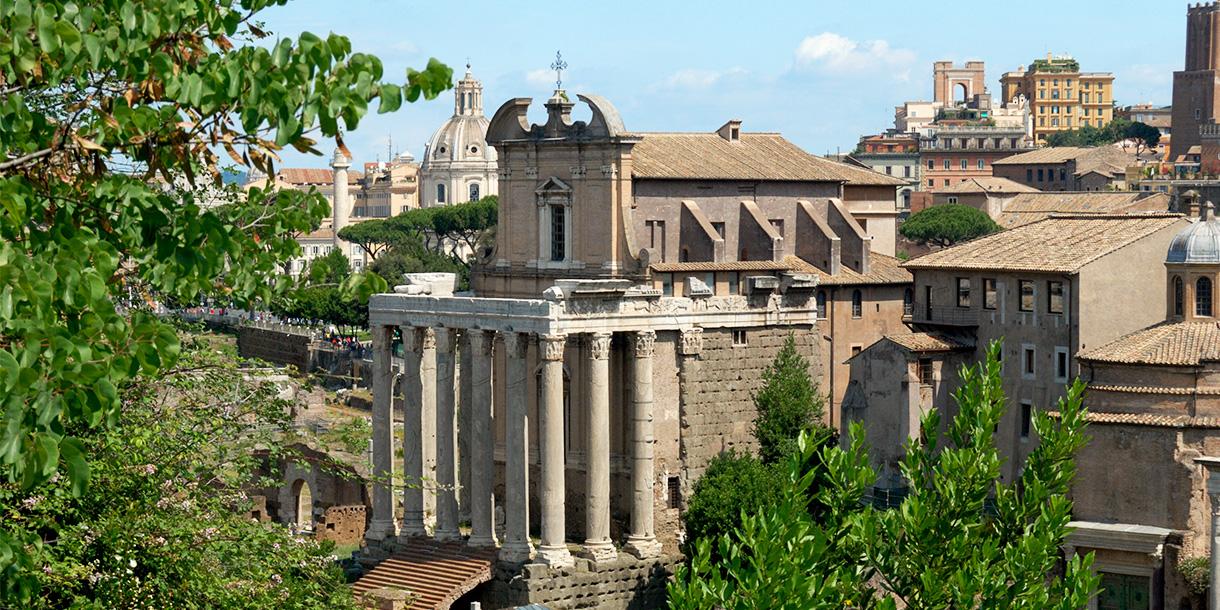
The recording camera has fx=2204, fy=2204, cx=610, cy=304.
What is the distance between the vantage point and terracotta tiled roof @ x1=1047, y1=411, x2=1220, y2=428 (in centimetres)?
4166

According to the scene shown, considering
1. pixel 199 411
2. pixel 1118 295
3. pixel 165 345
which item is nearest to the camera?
pixel 165 345

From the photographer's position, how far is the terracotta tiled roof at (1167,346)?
4238 cm

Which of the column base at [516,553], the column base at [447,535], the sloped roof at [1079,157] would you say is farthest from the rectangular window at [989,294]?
the sloped roof at [1079,157]

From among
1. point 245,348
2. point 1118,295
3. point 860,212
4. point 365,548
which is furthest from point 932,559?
point 245,348

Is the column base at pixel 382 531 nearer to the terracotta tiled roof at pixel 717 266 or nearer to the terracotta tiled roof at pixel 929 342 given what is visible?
the terracotta tiled roof at pixel 717 266

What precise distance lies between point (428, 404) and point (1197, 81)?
109622mm

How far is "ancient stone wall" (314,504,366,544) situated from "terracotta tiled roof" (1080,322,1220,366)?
947 inches

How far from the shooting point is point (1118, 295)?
46.3 metres

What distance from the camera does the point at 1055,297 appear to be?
4697cm

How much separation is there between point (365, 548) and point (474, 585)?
17.0 ft

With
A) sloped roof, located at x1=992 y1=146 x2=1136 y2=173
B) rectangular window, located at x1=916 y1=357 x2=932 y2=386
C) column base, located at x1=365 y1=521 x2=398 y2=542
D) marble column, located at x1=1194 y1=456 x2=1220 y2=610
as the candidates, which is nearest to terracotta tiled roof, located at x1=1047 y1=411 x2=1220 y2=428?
marble column, located at x1=1194 y1=456 x2=1220 y2=610

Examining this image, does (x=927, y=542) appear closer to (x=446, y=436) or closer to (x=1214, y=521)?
(x=1214, y=521)

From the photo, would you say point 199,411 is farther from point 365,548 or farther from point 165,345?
point 365,548

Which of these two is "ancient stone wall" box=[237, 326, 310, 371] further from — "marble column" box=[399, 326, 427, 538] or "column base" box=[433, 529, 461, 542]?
"column base" box=[433, 529, 461, 542]
